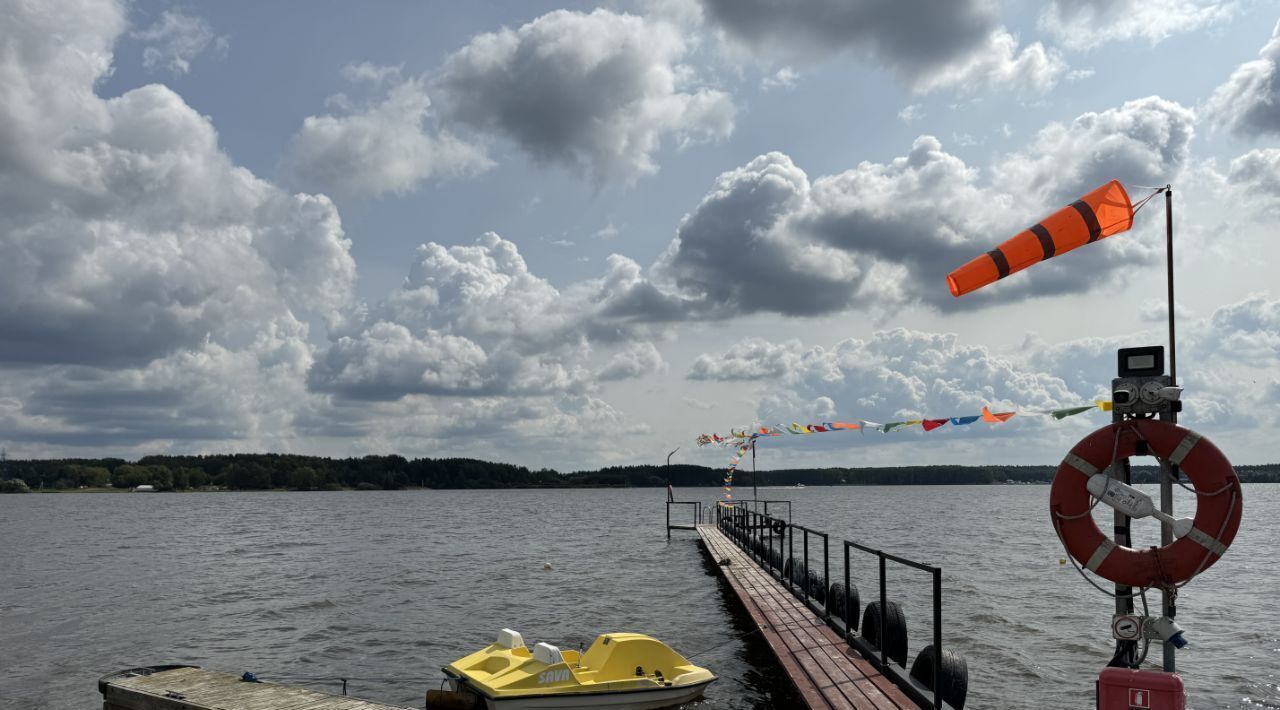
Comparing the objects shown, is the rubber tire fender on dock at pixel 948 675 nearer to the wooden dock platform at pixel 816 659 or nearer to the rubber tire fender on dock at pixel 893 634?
the wooden dock platform at pixel 816 659

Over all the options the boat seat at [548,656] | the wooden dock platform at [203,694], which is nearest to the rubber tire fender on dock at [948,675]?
the boat seat at [548,656]

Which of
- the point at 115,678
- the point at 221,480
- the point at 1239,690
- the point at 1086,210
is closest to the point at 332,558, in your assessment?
the point at 115,678

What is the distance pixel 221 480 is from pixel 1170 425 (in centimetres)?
20030

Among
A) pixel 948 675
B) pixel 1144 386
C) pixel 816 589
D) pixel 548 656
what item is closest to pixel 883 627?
pixel 948 675

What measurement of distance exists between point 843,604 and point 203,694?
8282 millimetres

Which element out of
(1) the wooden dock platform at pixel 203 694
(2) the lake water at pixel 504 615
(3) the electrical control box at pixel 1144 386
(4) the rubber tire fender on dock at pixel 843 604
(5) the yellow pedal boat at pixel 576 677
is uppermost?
(3) the electrical control box at pixel 1144 386

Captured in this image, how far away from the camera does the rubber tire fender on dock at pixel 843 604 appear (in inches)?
453

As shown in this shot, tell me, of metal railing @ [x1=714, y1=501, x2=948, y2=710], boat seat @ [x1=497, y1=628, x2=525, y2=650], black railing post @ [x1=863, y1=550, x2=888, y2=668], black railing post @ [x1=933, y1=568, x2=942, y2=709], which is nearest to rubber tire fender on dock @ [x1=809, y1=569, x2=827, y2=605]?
metal railing @ [x1=714, y1=501, x2=948, y2=710]

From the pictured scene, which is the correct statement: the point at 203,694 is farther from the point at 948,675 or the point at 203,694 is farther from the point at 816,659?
the point at 948,675

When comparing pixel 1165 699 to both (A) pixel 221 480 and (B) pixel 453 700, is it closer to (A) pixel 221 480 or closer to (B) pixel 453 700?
(B) pixel 453 700

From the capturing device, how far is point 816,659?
10.4 m

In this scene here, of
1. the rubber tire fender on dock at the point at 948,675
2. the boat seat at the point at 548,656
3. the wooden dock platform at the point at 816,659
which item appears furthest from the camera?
the boat seat at the point at 548,656

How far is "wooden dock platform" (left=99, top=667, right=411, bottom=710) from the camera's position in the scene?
32.3 feet

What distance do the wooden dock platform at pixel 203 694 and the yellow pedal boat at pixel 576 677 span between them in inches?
35.9
